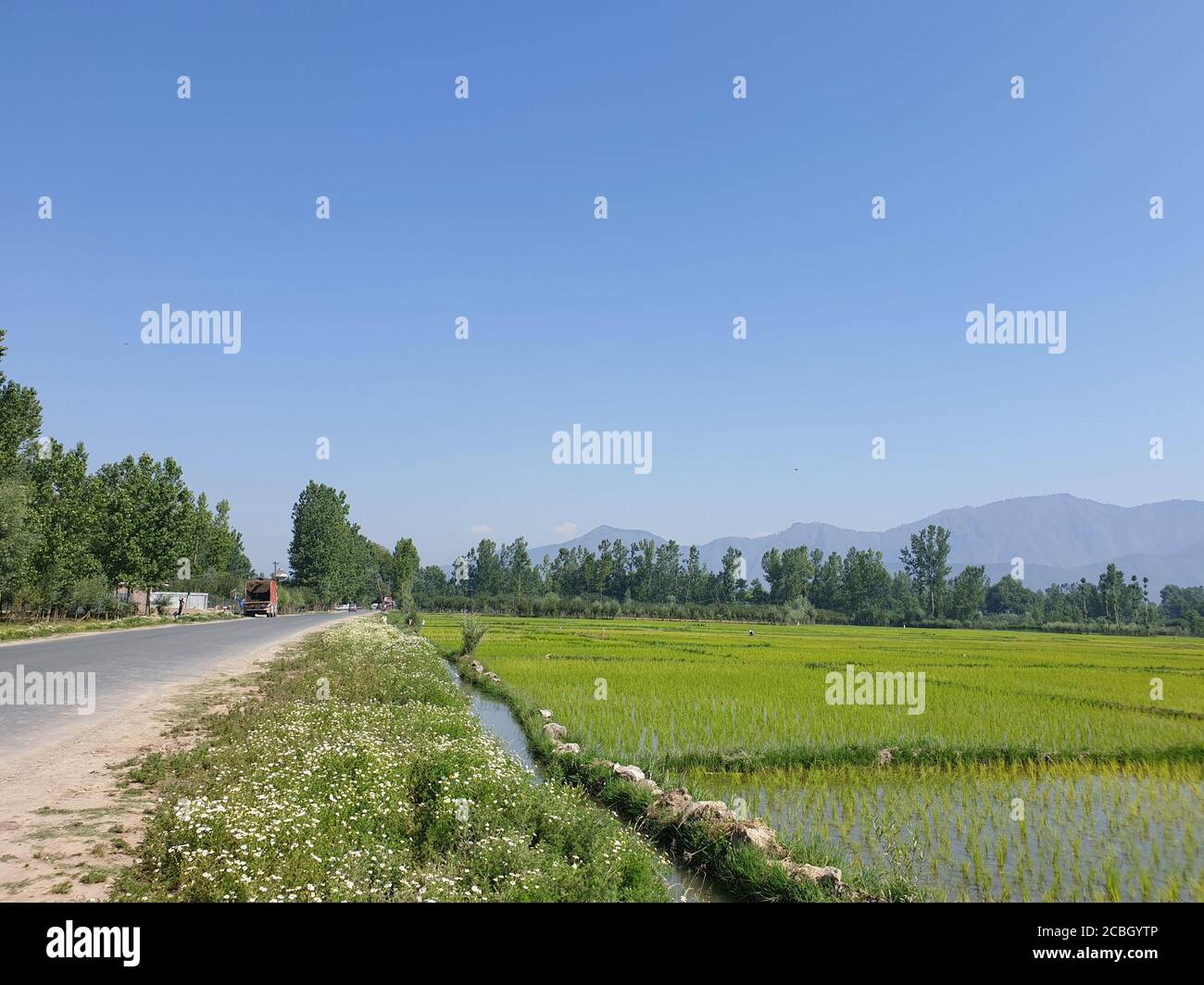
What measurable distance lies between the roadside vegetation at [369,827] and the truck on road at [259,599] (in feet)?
214

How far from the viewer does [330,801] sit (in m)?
7.95

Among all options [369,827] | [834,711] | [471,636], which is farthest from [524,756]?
[471,636]

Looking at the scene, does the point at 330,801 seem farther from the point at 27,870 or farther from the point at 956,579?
the point at 956,579

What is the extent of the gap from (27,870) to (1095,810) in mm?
14300

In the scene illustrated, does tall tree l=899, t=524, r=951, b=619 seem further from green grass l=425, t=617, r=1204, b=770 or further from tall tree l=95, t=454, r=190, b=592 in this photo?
tall tree l=95, t=454, r=190, b=592

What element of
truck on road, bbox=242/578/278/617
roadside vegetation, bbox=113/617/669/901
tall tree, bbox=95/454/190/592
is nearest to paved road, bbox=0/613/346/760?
roadside vegetation, bbox=113/617/669/901

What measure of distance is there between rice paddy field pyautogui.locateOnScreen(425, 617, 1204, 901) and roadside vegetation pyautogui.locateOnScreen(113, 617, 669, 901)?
3449 millimetres

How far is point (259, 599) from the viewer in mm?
71562

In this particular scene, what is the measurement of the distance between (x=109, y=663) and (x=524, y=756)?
16.2m

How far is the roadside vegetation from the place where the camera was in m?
6.16

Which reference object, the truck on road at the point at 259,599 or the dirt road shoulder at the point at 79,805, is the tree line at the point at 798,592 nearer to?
the truck on road at the point at 259,599

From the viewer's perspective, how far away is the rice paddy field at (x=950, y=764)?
344 inches

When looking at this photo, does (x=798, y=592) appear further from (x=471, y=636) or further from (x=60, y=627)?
(x=60, y=627)
